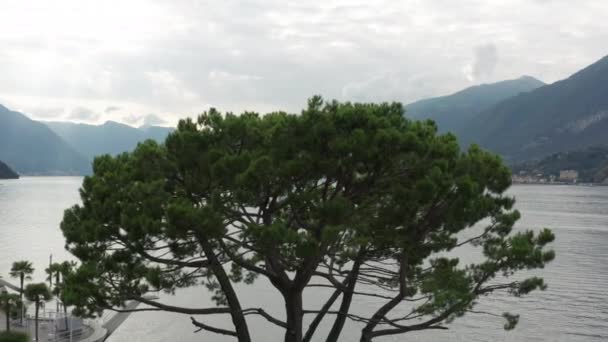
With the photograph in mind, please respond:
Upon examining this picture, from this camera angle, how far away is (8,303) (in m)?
24.1

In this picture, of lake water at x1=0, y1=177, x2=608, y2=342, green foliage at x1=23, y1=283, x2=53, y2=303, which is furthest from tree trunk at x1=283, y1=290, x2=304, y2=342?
lake water at x1=0, y1=177, x2=608, y2=342

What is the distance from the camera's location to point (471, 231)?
264 feet

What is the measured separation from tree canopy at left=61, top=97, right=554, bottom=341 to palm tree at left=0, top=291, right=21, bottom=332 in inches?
540

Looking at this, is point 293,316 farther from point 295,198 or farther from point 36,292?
point 36,292

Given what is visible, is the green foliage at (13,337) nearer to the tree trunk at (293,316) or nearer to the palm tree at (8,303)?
the tree trunk at (293,316)

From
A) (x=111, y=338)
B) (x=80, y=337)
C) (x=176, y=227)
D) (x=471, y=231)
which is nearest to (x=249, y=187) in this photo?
(x=176, y=227)

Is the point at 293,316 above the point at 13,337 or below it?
below

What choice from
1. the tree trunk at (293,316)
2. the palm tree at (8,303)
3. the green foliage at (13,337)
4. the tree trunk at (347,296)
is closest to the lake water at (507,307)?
the palm tree at (8,303)

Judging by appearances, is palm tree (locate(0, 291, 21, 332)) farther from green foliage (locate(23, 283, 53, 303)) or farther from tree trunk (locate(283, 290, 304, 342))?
tree trunk (locate(283, 290, 304, 342))

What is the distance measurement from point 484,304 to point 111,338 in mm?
24982

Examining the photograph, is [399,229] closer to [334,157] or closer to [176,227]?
[334,157]

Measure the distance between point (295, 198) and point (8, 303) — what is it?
1843 cm

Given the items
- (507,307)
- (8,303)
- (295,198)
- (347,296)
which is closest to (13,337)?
(295,198)

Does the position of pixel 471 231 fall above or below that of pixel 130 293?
below
